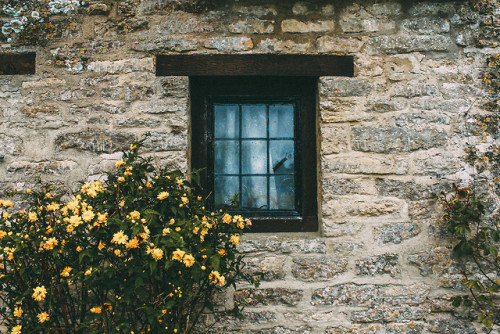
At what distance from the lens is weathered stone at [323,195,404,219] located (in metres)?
2.60

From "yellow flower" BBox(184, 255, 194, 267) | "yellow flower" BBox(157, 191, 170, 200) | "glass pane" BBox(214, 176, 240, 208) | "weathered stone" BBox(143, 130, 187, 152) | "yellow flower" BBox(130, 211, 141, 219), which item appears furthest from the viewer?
"glass pane" BBox(214, 176, 240, 208)

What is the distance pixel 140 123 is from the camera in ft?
8.67

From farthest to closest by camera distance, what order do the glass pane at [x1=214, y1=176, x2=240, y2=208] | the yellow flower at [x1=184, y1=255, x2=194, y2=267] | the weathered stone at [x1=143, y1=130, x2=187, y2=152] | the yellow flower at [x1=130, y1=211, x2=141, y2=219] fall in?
the glass pane at [x1=214, y1=176, x2=240, y2=208] < the weathered stone at [x1=143, y1=130, x2=187, y2=152] < the yellow flower at [x1=130, y1=211, x2=141, y2=219] < the yellow flower at [x1=184, y1=255, x2=194, y2=267]

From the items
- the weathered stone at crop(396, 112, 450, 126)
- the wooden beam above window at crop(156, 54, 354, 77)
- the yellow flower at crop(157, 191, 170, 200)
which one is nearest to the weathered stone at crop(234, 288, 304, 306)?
the yellow flower at crop(157, 191, 170, 200)

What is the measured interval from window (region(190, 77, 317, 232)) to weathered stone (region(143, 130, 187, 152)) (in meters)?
0.20

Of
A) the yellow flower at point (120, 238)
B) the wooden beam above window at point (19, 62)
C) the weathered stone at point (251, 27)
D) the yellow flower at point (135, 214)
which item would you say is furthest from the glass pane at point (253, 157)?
the wooden beam above window at point (19, 62)

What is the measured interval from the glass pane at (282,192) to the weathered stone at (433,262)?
0.92 meters

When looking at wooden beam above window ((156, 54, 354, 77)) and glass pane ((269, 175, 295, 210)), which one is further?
glass pane ((269, 175, 295, 210))

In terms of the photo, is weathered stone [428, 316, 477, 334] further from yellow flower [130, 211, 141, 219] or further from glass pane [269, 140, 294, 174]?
yellow flower [130, 211, 141, 219]

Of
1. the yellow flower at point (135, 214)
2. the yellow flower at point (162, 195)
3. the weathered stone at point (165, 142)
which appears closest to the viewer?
the yellow flower at point (135, 214)

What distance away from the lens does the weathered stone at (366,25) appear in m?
2.73

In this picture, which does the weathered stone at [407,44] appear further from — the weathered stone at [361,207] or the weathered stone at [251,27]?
the weathered stone at [361,207]

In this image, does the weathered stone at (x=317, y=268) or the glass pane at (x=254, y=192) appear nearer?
the weathered stone at (x=317, y=268)

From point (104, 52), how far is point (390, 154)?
2.19m
